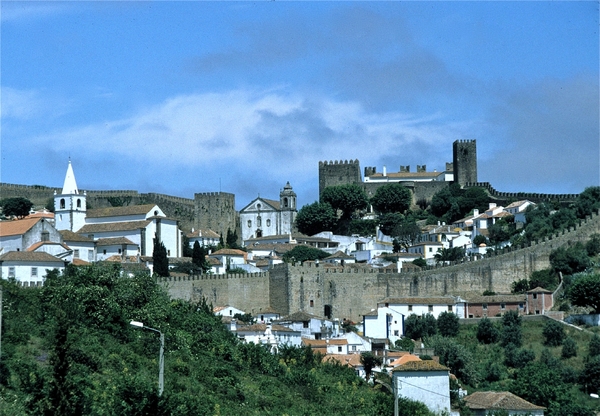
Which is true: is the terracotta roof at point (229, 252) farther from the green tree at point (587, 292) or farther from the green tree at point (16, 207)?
the green tree at point (587, 292)

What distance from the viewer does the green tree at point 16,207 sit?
93.8m

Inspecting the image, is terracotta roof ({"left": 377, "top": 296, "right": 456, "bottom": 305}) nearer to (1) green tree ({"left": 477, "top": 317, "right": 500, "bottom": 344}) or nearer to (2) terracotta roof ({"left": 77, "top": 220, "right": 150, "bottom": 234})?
(1) green tree ({"left": 477, "top": 317, "right": 500, "bottom": 344})

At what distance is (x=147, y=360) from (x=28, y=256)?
3516cm

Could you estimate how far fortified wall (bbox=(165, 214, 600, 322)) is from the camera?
7162 centimetres

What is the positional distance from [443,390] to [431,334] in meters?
23.1

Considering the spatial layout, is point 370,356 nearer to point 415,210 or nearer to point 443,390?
point 443,390

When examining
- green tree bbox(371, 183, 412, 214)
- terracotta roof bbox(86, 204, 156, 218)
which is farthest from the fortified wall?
green tree bbox(371, 183, 412, 214)

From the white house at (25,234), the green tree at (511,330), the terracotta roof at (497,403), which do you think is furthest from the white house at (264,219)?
the terracotta roof at (497,403)

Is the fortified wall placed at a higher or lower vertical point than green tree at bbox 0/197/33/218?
lower

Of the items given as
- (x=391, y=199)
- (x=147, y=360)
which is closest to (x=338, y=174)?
(x=391, y=199)

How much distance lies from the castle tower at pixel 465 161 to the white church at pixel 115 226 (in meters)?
31.7

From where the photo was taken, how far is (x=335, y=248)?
93.2 m

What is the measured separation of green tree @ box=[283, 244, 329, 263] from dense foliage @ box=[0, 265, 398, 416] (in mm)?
40580

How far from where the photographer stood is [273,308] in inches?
2835
